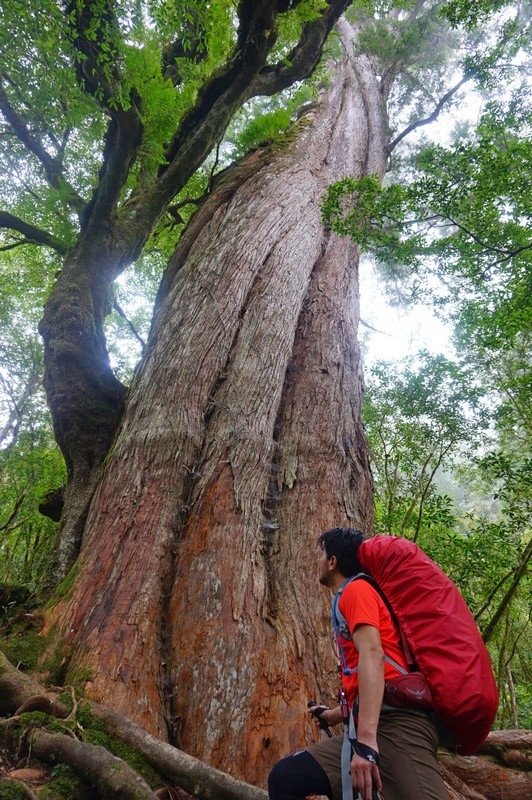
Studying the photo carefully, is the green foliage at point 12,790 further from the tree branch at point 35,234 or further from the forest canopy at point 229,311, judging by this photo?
the tree branch at point 35,234

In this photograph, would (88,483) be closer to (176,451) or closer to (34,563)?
(176,451)

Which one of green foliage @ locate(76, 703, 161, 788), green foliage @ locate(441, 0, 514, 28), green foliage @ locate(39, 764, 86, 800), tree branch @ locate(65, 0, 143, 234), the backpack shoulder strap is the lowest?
green foliage @ locate(39, 764, 86, 800)

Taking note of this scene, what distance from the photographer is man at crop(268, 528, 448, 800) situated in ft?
5.12

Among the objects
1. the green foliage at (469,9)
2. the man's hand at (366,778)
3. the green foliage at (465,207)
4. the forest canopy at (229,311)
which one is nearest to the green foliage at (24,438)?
the forest canopy at (229,311)

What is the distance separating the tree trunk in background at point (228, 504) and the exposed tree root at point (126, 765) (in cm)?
25

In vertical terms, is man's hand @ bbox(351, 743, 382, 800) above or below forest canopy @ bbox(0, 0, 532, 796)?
below

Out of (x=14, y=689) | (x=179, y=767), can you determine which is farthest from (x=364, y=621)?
(x=14, y=689)

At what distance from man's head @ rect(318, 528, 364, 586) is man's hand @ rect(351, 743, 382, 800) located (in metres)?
0.68

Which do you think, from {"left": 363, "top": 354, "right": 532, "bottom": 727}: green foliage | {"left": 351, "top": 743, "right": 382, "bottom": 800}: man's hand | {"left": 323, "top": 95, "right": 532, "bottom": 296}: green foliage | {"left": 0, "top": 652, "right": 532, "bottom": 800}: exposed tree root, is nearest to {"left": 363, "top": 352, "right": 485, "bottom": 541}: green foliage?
{"left": 363, "top": 354, "right": 532, "bottom": 727}: green foliage

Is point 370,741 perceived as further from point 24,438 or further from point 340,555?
point 24,438

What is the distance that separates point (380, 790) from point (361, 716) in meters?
0.23

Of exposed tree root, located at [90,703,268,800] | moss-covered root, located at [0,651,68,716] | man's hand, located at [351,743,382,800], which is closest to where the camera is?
man's hand, located at [351,743,382,800]

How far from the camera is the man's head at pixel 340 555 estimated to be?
2.08 meters

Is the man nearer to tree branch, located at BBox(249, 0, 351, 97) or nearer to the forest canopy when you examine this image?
the forest canopy
